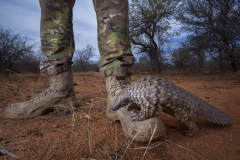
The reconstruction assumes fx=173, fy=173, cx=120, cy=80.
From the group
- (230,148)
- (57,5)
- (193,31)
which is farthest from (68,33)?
(193,31)

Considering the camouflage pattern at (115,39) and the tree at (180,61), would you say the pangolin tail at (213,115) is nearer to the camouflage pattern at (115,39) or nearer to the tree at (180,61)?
the camouflage pattern at (115,39)

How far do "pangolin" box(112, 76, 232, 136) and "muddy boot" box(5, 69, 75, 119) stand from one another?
0.75 metres

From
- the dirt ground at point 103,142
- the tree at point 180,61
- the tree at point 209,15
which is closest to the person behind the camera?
the dirt ground at point 103,142

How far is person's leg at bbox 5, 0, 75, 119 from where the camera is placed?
6.10ft

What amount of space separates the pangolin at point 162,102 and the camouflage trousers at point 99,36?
0.31 metres

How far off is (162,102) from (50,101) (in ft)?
4.11

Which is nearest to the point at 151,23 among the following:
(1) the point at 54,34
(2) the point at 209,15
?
(2) the point at 209,15

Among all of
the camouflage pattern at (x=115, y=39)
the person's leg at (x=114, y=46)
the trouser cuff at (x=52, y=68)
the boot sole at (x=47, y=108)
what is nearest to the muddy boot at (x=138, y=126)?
the person's leg at (x=114, y=46)

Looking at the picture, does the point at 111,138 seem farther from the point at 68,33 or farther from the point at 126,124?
the point at 68,33

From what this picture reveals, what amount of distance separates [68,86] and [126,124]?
100cm

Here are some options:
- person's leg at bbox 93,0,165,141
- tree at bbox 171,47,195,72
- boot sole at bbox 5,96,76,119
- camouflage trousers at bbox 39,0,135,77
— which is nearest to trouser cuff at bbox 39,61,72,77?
camouflage trousers at bbox 39,0,135,77

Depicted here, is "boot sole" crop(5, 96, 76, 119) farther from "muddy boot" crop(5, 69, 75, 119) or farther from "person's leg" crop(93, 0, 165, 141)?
"person's leg" crop(93, 0, 165, 141)

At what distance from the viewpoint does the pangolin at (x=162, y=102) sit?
1.22 m

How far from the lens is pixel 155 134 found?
1.08 m
